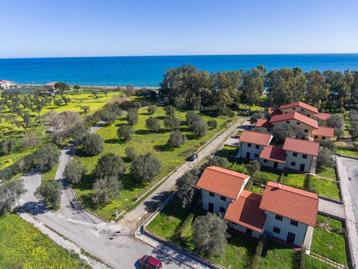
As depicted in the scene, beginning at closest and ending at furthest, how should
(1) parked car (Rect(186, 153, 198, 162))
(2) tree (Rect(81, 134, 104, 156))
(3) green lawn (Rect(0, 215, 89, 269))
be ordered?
(3) green lawn (Rect(0, 215, 89, 269)) → (1) parked car (Rect(186, 153, 198, 162)) → (2) tree (Rect(81, 134, 104, 156))

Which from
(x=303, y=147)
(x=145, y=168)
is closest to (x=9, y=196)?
(x=145, y=168)

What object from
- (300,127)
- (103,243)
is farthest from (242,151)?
(103,243)

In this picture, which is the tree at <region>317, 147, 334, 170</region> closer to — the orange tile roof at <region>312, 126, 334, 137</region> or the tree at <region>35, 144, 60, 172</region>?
the orange tile roof at <region>312, 126, 334, 137</region>

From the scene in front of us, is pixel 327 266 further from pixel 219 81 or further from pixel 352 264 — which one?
pixel 219 81

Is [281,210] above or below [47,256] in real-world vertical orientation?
above

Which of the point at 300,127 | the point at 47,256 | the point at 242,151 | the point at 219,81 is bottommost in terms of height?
the point at 47,256

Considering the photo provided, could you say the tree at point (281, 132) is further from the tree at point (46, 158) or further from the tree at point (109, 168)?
the tree at point (46, 158)

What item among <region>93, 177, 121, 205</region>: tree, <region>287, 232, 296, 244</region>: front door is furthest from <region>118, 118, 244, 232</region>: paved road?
<region>287, 232, 296, 244</region>: front door
